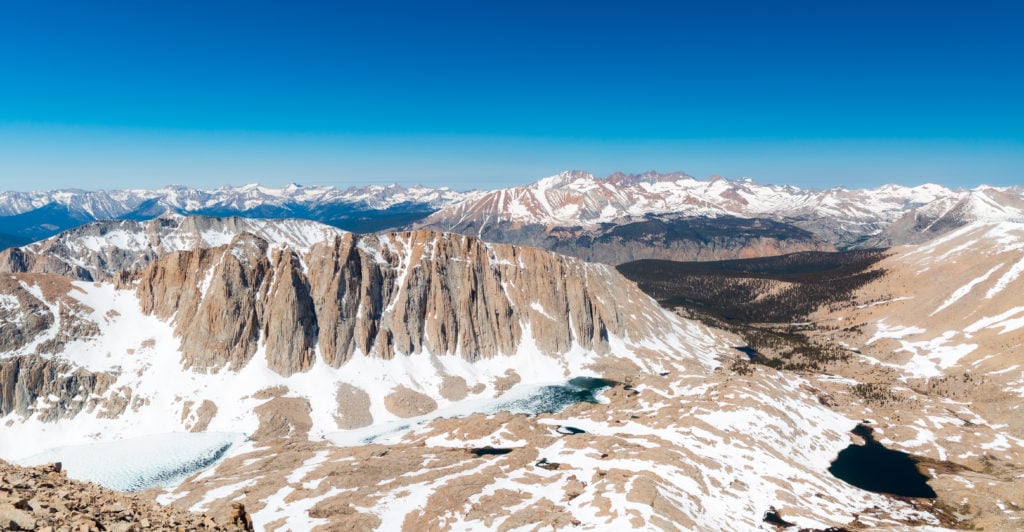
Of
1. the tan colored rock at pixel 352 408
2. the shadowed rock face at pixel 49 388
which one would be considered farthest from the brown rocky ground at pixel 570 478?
the shadowed rock face at pixel 49 388

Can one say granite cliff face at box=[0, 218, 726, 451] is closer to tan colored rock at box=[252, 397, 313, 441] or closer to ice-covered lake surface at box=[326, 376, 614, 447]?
tan colored rock at box=[252, 397, 313, 441]

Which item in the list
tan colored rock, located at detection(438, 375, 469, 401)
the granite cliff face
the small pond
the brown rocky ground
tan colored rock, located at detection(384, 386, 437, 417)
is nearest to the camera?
the brown rocky ground

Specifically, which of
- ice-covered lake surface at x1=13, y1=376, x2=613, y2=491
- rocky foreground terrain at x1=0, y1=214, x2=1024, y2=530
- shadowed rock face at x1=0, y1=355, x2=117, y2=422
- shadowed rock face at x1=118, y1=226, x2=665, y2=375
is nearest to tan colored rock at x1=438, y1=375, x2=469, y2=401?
rocky foreground terrain at x1=0, y1=214, x2=1024, y2=530

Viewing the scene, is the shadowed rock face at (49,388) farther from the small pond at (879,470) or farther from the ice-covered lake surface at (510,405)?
the small pond at (879,470)

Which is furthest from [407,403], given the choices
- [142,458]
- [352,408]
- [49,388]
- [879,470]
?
[879,470]

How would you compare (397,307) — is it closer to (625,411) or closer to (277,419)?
(277,419)
